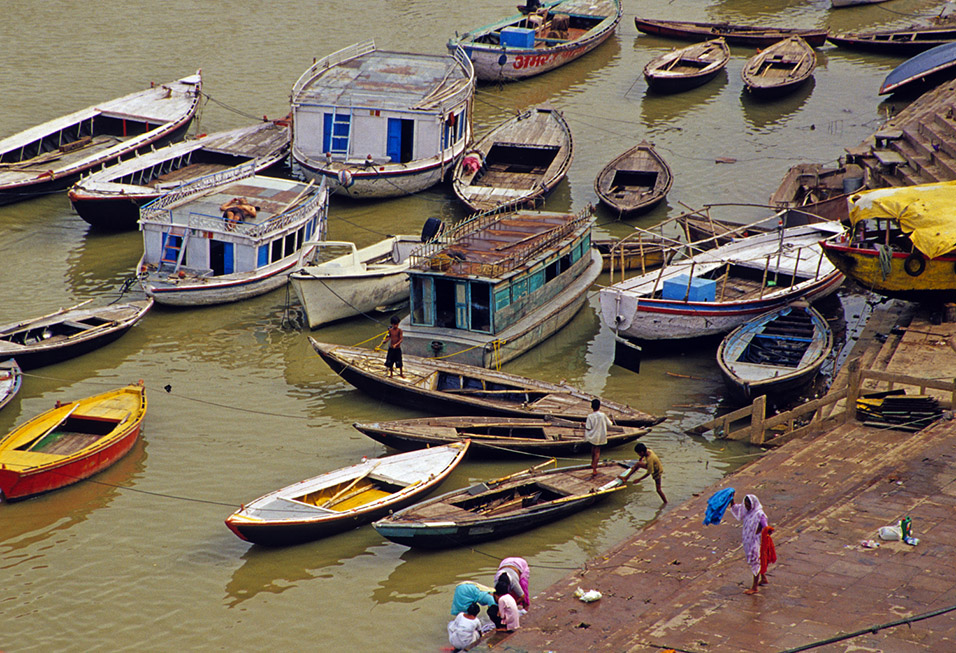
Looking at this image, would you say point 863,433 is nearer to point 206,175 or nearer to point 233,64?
point 206,175

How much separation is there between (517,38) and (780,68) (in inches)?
366

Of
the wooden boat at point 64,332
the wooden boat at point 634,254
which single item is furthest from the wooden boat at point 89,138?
the wooden boat at point 634,254

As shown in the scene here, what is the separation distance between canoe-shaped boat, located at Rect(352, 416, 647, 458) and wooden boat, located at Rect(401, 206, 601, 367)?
261 cm

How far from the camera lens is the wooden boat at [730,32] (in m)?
43.4

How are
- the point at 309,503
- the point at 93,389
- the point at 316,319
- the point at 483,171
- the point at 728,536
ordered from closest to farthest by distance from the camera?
the point at 728,536 → the point at 309,503 → the point at 93,389 → the point at 316,319 → the point at 483,171

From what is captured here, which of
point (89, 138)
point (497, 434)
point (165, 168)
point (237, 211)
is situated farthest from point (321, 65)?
point (497, 434)

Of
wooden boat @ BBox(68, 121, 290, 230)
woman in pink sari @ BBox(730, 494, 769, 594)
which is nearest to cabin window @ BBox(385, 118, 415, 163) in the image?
wooden boat @ BBox(68, 121, 290, 230)

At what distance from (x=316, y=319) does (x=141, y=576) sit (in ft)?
29.8

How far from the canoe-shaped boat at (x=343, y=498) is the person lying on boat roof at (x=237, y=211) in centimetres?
940

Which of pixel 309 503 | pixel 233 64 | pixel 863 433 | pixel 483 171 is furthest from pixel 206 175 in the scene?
pixel 863 433

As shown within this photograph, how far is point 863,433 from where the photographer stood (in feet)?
63.9

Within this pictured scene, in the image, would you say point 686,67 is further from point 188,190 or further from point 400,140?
point 188,190

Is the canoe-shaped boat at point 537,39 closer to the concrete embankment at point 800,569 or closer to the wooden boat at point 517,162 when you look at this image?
the wooden boat at point 517,162

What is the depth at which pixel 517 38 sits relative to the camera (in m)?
41.2
